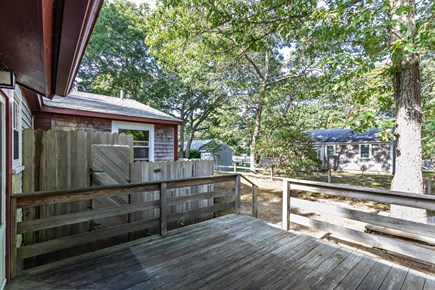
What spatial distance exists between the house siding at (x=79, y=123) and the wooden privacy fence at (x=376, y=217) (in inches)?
194

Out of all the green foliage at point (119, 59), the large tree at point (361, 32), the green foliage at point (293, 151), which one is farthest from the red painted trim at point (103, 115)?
the green foliage at point (119, 59)

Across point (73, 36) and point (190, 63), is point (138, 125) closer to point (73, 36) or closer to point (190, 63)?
point (190, 63)

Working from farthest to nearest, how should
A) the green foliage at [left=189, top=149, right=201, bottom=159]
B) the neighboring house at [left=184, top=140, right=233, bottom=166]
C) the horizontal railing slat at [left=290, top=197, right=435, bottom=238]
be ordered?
the green foliage at [left=189, top=149, right=201, bottom=159] → the neighboring house at [left=184, top=140, right=233, bottom=166] → the horizontal railing slat at [left=290, top=197, right=435, bottom=238]

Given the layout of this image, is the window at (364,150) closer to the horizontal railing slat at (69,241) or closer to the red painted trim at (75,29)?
the horizontal railing slat at (69,241)

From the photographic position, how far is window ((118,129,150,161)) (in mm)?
6570

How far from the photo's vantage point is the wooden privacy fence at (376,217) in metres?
2.50

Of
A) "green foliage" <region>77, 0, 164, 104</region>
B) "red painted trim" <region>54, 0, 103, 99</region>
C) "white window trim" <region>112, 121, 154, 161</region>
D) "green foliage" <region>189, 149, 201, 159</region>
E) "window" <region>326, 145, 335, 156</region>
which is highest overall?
"green foliage" <region>77, 0, 164, 104</region>

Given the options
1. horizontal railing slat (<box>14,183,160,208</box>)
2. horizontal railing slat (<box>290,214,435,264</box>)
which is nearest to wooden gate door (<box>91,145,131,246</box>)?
horizontal railing slat (<box>14,183,160,208</box>)

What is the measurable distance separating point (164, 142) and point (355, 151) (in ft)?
49.5

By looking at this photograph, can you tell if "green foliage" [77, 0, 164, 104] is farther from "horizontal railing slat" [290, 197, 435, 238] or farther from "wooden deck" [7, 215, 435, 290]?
"horizontal railing slat" [290, 197, 435, 238]

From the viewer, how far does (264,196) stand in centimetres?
802

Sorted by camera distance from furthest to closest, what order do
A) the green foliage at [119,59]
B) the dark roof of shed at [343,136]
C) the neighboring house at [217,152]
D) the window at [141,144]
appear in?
1. the neighboring house at [217,152]
2. the dark roof of shed at [343,136]
3. the green foliage at [119,59]
4. the window at [141,144]

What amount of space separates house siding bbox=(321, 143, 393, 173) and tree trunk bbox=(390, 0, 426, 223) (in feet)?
39.8

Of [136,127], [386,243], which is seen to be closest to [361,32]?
[386,243]
